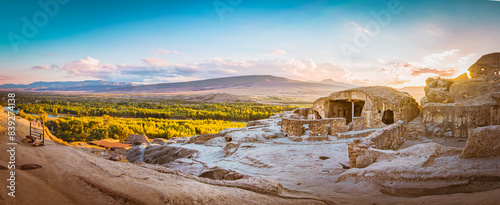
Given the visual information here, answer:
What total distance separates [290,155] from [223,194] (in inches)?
329

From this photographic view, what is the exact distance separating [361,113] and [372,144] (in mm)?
13397

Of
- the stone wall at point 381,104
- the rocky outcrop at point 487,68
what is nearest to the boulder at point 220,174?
the stone wall at point 381,104

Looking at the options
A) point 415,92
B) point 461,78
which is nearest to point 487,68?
point 461,78

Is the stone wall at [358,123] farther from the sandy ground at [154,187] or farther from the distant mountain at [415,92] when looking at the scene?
the distant mountain at [415,92]

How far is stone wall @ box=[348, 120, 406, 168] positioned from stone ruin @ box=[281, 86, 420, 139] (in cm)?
428

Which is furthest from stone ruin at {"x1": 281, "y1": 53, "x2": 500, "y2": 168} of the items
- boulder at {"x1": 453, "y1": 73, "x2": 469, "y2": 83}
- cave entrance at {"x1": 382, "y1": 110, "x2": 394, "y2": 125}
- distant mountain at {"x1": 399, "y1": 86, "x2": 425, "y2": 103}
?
distant mountain at {"x1": 399, "y1": 86, "x2": 425, "y2": 103}

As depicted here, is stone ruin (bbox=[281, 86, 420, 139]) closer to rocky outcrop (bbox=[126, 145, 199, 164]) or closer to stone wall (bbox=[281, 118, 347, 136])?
stone wall (bbox=[281, 118, 347, 136])

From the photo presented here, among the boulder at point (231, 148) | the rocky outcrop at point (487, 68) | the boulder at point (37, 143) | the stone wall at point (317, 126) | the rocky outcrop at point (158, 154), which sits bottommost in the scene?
the rocky outcrop at point (158, 154)

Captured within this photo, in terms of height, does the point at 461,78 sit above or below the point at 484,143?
above

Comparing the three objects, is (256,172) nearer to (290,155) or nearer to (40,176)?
(290,155)

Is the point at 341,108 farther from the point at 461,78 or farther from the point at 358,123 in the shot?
the point at 461,78

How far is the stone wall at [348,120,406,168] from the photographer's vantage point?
929 cm

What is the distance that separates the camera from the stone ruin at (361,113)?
58.9 ft

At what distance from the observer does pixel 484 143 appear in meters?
6.05
